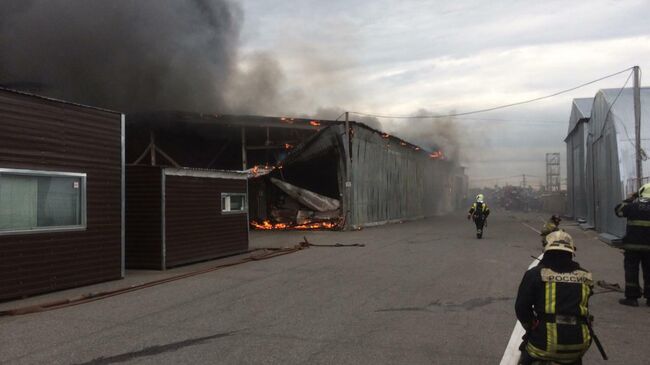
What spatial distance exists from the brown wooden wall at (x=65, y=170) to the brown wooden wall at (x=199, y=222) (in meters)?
1.48

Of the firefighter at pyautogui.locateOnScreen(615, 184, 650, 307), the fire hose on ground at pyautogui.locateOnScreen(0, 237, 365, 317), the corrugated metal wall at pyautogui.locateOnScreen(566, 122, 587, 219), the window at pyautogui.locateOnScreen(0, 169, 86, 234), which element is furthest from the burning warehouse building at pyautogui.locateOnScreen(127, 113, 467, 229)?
the firefighter at pyautogui.locateOnScreen(615, 184, 650, 307)

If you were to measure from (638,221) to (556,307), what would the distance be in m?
4.77

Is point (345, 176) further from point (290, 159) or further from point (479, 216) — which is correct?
point (479, 216)

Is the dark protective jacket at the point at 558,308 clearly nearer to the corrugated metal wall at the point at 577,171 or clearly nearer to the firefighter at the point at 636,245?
the firefighter at the point at 636,245

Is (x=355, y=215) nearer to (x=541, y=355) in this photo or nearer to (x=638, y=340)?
(x=638, y=340)

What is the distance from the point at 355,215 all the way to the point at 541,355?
20.3m

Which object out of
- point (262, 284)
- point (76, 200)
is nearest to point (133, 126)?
point (76, 200)

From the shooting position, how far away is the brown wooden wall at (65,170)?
7605 millimetres

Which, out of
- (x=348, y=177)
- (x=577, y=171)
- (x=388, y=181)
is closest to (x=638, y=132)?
(x=348, y=177)

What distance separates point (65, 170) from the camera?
852 cm

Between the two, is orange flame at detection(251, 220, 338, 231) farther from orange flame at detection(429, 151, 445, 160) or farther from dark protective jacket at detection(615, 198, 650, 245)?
orange flame at detection(429, 151, 445, 160)

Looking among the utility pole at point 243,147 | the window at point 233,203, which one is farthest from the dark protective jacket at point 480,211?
the utility pole at point 243,147

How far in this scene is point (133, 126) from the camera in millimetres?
24281

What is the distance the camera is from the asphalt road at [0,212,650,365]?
190 inches
